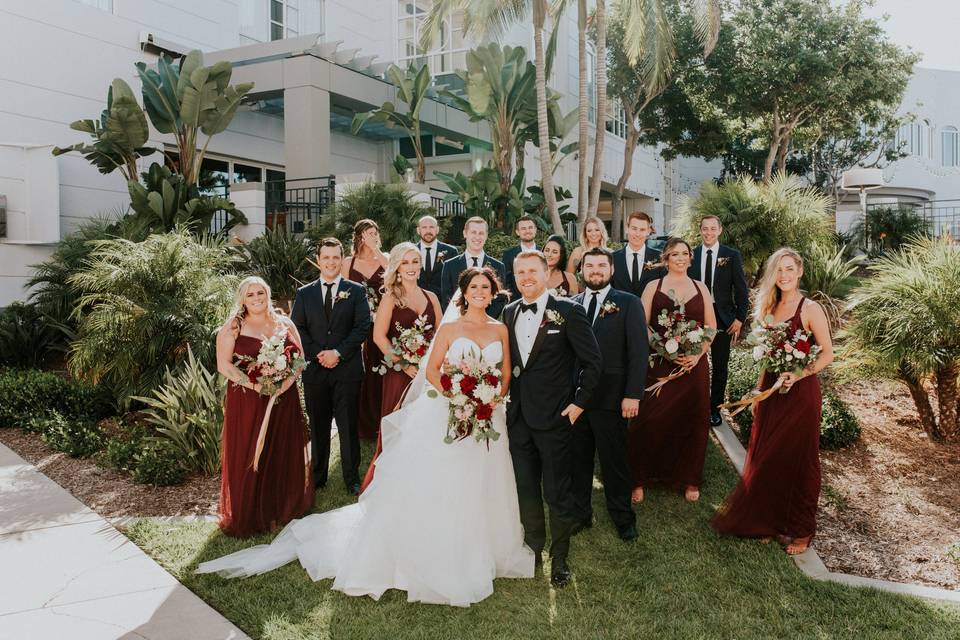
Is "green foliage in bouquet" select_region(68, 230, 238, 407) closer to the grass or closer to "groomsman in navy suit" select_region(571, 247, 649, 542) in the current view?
the grass

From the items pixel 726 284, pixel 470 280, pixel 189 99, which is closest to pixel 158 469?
pixel 470 280

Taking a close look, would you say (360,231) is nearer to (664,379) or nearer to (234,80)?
(664,379)

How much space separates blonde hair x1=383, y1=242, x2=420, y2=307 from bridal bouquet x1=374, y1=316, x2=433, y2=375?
10.0 inches

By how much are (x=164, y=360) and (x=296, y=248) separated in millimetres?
4204

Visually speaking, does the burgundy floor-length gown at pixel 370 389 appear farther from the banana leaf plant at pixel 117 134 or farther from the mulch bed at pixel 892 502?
the banana leaf plant at pixel 117 134

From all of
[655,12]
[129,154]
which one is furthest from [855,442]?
[129,154]

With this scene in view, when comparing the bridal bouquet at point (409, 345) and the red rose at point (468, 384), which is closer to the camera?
the red rose at point (468, 384)

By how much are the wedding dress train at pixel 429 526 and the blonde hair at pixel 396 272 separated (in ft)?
5.31

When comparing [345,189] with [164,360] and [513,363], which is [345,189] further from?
[513,363]

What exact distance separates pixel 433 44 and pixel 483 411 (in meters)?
20.2

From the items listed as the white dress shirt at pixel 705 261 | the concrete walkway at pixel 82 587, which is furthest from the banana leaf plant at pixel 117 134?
the white dress shirt at pixel 705 261

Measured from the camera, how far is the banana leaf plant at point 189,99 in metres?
14.6

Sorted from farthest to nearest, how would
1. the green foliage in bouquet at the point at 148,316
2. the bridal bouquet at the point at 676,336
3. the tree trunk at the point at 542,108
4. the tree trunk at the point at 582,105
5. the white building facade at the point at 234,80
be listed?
the tree trunk at the point at 582,105 < the tree trunk at the point at 542,108 < the white building facade at the point at 234,80 < the green foliage in bouquet at the point at 148,316 < the bridal bouquet at the point at 676,336

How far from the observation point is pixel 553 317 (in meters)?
4.54
